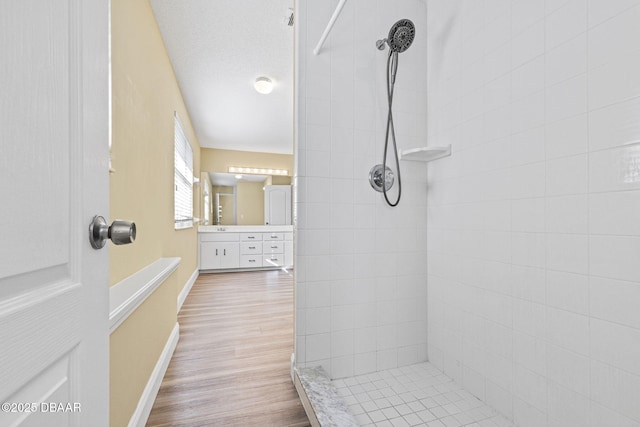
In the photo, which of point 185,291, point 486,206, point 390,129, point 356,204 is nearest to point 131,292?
point 356,204

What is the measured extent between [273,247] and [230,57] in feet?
10.9

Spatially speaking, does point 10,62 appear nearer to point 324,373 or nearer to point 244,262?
point 324,373

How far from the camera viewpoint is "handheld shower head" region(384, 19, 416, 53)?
1.34 metres

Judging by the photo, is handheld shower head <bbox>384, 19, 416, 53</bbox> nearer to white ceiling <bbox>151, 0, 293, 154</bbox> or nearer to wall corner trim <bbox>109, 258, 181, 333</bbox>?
white ceiling <bbox>151, 0, 293, 154</bbox>

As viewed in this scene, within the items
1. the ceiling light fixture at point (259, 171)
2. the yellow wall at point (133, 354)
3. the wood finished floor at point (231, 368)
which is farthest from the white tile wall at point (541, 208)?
the ceiling light fixture at point (259, 171)

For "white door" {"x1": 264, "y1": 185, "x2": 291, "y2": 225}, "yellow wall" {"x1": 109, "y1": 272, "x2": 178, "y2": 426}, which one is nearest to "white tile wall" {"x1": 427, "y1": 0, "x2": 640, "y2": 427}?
"yellow wall" {"x1": 109, "y1": 272, "x2": 178, "y2": 426}

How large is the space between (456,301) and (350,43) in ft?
5.28

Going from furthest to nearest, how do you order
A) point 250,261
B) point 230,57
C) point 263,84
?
1. point 250,261
2. point 263,84
3. point 230,57

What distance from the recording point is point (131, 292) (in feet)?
3.74

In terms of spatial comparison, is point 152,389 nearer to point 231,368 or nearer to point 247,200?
point 231,368

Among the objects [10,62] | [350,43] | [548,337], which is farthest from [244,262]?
[10,62]

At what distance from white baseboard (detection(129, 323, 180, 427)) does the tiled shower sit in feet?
2.53

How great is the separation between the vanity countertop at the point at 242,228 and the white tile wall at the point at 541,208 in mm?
3841

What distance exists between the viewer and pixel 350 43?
1.62m
